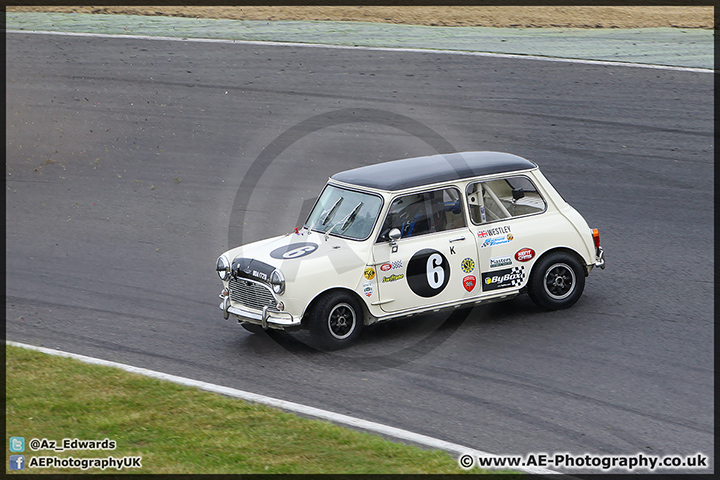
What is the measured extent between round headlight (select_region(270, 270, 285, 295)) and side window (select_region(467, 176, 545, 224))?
2265 mm

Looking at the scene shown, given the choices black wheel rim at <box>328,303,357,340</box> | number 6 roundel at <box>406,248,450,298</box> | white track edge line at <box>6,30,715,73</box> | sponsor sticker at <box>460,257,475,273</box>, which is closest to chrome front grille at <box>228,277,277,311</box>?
black wheel rim at <box>328,303,357,340</box>

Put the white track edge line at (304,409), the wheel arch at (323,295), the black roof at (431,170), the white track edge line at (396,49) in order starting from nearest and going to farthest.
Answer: the white track edge line at (304,409) < the wheel arch at (323,295) < the black roof at (431,170) < the white track edge line at (396,49)

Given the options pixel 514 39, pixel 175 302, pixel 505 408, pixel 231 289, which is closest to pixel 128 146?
pixel 175 302

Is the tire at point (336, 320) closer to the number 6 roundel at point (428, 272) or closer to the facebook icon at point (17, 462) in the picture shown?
the number 6 roundel at point (428, 272)

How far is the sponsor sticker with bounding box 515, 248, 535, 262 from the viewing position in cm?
942

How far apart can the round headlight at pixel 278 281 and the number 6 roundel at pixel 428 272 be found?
1367 mm

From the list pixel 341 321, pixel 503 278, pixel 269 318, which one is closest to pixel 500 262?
pixel 503 278

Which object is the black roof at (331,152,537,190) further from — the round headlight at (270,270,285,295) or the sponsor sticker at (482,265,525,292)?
the round headlight at (270,270,285,295)

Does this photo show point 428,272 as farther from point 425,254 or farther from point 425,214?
point 425,214

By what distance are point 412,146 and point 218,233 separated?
15.4 feet

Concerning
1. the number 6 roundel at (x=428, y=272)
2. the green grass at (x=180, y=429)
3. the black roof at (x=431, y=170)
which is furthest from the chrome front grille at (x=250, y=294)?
the black roof at (x=431, y=170)

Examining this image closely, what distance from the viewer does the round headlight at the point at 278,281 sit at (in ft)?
28.1

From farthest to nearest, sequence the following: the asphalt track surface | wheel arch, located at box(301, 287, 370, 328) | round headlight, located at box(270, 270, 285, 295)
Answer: wheel arch, located at box(301, 287, 370, 328) → round headlight, located at box(270, 270, 285, 295) → the asphalt track surface

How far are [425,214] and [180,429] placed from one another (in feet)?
11.9
